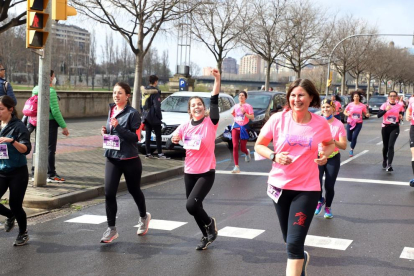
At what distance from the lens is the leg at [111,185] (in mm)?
5875

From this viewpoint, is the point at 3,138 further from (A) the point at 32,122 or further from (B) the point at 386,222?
(B) the point at 386,222

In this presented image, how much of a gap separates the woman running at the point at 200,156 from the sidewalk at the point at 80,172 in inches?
112

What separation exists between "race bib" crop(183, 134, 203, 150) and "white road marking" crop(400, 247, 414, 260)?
244cm

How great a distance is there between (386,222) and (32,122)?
237 inches

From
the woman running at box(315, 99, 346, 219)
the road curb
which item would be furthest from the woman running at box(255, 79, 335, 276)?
the road curb

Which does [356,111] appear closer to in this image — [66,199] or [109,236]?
[66,199]

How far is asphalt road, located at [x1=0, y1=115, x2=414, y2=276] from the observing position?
5141 millimetres

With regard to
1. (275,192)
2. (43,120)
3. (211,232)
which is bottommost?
(211,232)

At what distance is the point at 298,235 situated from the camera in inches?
158

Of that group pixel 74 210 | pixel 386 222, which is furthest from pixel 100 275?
pixel 386 222

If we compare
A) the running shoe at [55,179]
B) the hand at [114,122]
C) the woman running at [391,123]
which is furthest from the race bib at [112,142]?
the woman running at [391,123]

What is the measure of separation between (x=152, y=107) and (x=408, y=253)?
792cm

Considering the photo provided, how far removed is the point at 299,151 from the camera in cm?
409

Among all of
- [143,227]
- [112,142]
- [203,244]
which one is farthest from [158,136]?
[203,244]
